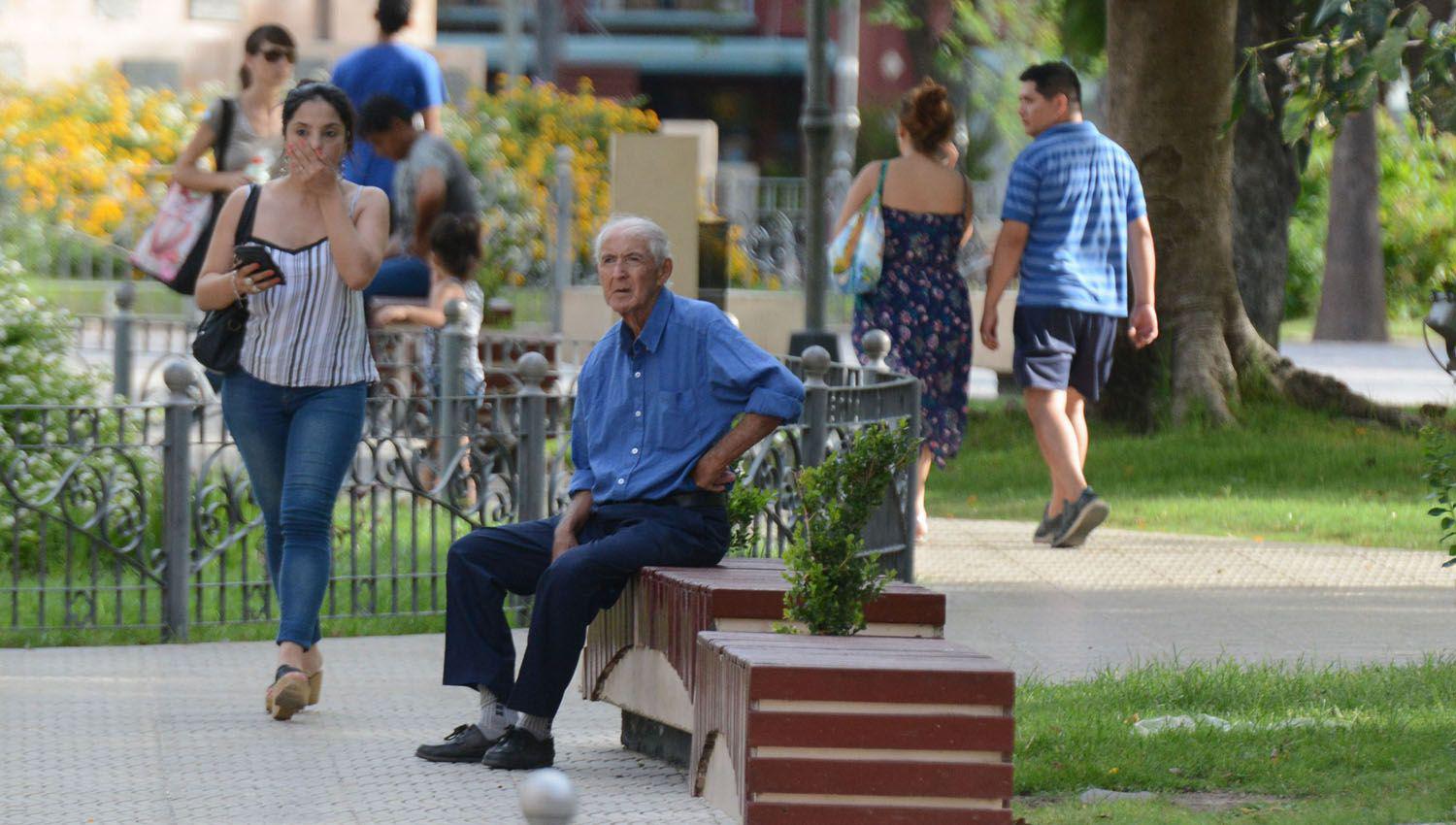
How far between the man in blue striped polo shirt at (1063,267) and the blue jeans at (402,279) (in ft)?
9.40

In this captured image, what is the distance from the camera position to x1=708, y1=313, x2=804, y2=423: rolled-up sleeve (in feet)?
19.7

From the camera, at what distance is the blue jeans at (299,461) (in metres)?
6.66

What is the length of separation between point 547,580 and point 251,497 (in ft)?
9.54

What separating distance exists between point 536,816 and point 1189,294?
35.1 feet

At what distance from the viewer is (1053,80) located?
32.8 feet

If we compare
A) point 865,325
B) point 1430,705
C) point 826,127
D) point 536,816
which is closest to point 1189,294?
point 826,127

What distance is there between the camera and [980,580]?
30.6 ft

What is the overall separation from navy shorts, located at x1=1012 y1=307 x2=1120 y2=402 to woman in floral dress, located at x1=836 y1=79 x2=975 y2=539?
0.42 metres

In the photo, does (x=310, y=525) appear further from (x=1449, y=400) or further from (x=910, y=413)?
(x=1449, y=400)

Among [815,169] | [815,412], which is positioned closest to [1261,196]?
[815,169]

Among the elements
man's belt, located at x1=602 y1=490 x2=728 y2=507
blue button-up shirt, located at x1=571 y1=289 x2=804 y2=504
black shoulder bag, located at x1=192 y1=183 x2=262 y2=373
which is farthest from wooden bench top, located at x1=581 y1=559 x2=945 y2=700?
black shoulder bag, located at x1=192 y1=183 x2=262 y2=373

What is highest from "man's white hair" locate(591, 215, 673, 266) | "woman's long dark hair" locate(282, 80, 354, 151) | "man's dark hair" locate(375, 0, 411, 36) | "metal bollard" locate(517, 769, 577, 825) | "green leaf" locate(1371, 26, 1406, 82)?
"man's dark hair" locate(375, 0, 411, 36)

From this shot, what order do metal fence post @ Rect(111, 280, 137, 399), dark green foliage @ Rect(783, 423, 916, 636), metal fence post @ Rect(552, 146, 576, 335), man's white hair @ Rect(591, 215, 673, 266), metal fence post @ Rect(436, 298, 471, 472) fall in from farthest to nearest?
metal fence post @ Rect(552, 146, 576, 335) → metal fence post @ Rect(111, 280, 137, 399) → metal fence post @ Rect(436, 298, 471, 472) → man's white hair @ Rect(591, 215, 673, 266) → dark green foliage @ Rect(783, 423, 916, 636)

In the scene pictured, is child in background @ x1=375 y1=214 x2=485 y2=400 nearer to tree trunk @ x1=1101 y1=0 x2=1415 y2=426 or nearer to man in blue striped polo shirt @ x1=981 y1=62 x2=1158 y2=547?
man in blue striped polo shirt @ x1=981 y1=62 x2=1158 y2=547
